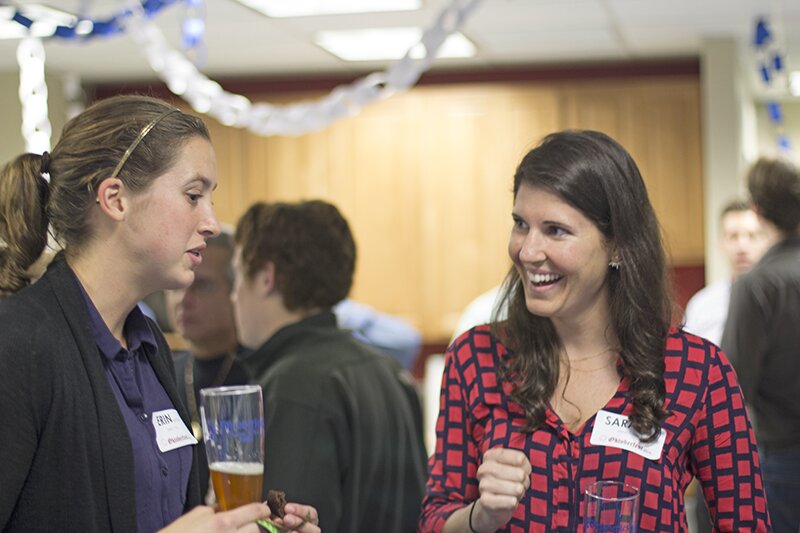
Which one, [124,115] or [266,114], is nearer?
[124,115]

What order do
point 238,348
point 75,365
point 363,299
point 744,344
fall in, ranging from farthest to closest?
point 363,299, point 744,344, point 238,348, point 75,365

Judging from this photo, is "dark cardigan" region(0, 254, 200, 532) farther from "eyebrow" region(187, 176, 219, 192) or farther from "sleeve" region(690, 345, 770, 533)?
"sleeve" region(690, 345, 770, 533)

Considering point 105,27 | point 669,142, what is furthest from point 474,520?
point 669,142

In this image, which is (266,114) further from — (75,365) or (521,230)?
(75,365)

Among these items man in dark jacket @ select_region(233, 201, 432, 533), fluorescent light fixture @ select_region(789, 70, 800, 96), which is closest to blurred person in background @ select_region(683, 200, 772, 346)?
man in dark jacket @ select_region(233, 201, 432, 533)

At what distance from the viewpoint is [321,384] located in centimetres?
221

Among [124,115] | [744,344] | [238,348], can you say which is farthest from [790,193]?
[124,115]

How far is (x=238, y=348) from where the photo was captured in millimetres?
2746

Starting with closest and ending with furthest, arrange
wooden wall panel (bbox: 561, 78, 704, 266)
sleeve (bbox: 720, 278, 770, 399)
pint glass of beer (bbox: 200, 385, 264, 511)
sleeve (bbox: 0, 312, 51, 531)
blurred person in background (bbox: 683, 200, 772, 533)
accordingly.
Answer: sleeve (bbox: 0, 312, 51, 531) → pint glass of beer (bbox: 200, 385, 264, 511) → sleeve (bbox: 720, 278, 770, 399) → blurred person in background (bbox: 683, 200, 772, 533) → wooden wall panel (bbox: 561, 78, 704, 266)

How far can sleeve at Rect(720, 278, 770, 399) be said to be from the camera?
11.2ft

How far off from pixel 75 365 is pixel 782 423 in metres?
2.72

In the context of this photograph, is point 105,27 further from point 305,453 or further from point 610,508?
point 610,508

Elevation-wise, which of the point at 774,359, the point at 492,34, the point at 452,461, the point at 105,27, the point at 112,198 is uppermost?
the point at 492,34

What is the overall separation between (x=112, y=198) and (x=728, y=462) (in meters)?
1.03
